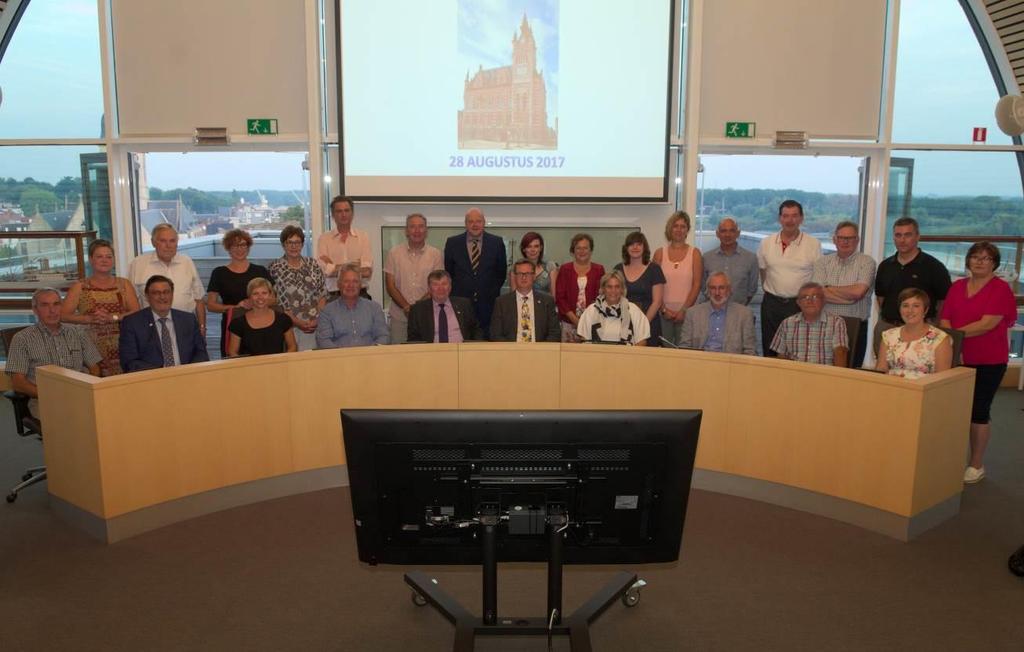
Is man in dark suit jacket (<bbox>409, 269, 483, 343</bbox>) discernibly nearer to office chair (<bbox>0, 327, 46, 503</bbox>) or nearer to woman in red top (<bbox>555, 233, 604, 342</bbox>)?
woman in red top (<bbox>555, 233, 604, 342</bbox>)

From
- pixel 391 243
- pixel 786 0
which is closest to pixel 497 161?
pixel 391 243

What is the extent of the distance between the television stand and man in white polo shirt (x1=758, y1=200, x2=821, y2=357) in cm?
362

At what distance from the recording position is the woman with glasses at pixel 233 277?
21.0ft

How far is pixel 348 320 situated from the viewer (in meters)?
5.94

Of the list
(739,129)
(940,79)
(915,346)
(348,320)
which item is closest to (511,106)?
(739,129)

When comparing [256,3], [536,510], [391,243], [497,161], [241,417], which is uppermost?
[256,3]

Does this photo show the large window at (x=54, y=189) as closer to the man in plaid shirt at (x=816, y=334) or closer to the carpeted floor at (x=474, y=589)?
the carpeted floor at (x=474, y=589)

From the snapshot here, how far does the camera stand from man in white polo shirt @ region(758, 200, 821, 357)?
6.79m

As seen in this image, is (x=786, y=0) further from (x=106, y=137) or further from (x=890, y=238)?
(x=106, y=137)

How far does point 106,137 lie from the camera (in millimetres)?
8086

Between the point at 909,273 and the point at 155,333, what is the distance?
5.69 metres

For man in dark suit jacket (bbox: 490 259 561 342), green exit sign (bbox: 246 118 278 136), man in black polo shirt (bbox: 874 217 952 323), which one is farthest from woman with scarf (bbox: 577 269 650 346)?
green exit sign (bbox: 246 118 278 136)

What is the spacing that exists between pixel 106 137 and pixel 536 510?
23.9 ft

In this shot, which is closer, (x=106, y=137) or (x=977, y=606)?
(x=977, y=606)
